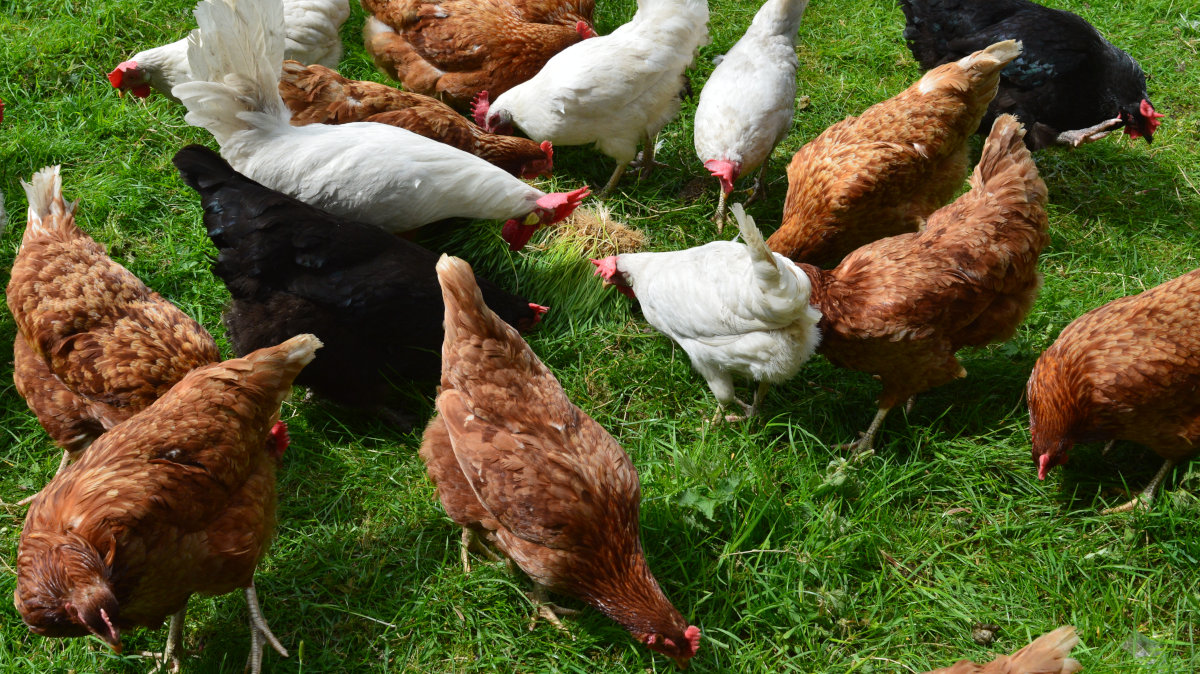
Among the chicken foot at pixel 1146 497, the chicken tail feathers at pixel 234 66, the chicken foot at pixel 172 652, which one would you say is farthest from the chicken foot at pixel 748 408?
the chicken tail feathers at pixel 234 66

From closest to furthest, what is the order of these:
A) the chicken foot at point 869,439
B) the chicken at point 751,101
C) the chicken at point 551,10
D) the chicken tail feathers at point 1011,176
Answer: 1. the chicken tail feathers at point 1011,176
2. the chicken foot at point 869,439
3. the chicken at point 751,101
4. the chicken at point 551,10

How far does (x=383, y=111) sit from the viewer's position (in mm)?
4895

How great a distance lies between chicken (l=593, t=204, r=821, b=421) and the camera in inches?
131

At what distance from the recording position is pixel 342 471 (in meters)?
3.79

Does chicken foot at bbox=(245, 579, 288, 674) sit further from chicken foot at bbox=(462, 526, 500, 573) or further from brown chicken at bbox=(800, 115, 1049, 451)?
brown chicken at bbox=(800, 115, 1049, 451)

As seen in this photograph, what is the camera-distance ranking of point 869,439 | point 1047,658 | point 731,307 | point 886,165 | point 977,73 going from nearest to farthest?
point 1047,658 → point 731,307 → point 869,439 → point 886,165 → point 977,73

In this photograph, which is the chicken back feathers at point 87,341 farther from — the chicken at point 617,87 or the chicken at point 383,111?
the chicken at point 617,87

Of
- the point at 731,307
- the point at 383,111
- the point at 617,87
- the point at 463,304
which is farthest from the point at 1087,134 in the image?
the point at 383,111

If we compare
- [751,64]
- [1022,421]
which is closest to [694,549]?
[1022,421]

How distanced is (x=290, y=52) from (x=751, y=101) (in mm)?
3162

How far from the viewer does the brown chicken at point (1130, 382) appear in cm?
316

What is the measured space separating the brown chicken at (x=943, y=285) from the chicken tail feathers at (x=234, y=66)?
9.95ft

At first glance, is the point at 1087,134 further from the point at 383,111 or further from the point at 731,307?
the point at 383,111

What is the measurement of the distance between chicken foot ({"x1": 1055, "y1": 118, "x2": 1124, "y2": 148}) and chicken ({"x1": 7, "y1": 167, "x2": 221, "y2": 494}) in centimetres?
522
